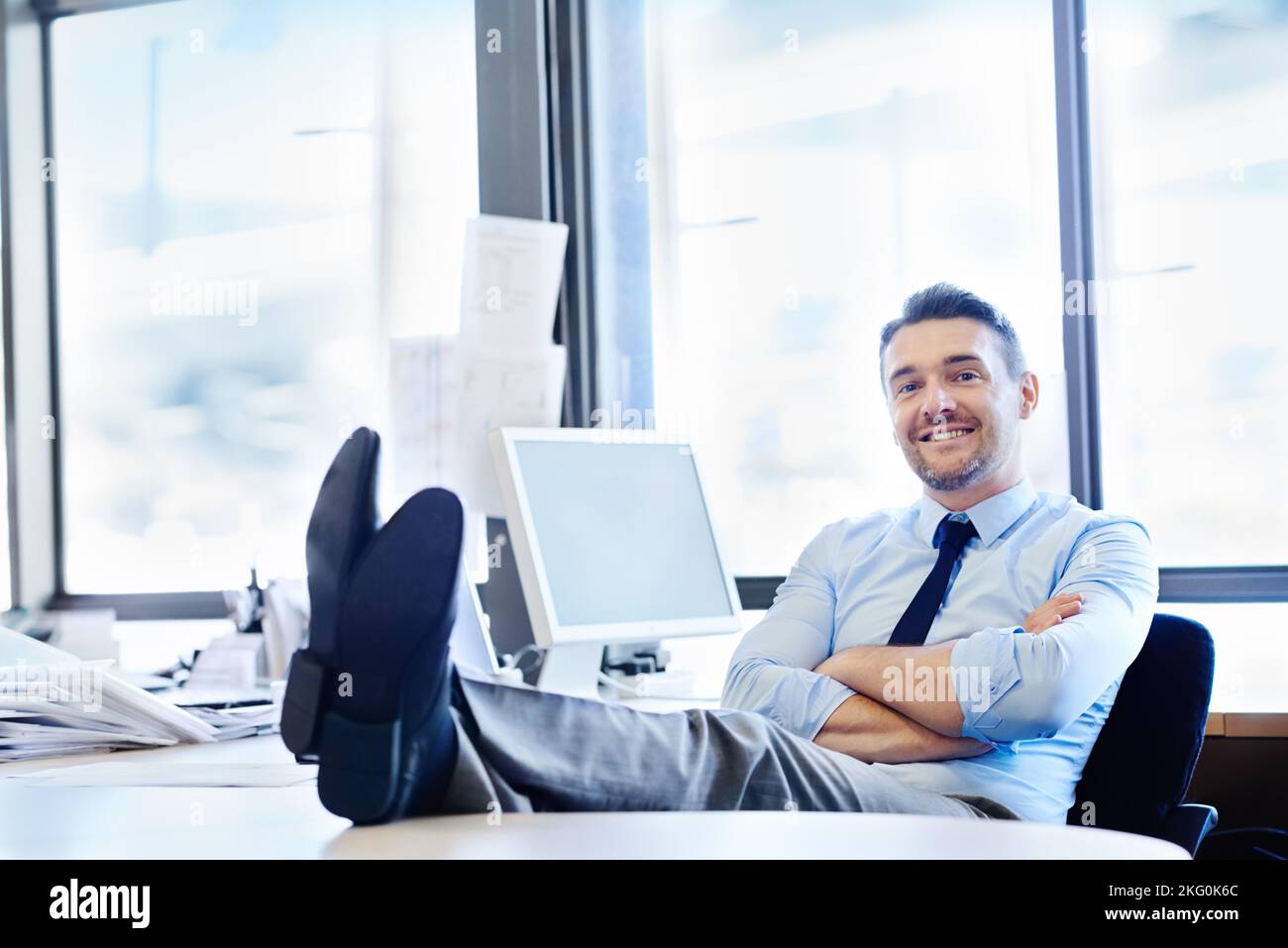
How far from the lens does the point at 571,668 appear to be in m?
1.96

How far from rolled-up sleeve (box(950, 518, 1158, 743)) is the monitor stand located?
2.10ft

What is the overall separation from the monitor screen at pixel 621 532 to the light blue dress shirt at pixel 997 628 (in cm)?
17

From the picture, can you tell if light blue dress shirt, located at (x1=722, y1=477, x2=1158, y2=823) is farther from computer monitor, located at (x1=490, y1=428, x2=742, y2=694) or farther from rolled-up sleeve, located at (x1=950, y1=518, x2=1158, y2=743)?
computer monitor, located at (x1=490, y1=428, x2=742, y2=694)

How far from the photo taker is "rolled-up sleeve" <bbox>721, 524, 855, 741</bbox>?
5.50 feet

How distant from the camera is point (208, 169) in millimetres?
3238

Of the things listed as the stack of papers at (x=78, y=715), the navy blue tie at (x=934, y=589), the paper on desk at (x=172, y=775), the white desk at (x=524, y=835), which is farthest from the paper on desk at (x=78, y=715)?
the navy blue tie at (x=934, y=589)

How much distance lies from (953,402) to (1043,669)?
1.77 feet

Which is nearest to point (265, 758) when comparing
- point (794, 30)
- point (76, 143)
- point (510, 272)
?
point (510, 272)

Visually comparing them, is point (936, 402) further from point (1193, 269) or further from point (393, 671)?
point (393, 671)

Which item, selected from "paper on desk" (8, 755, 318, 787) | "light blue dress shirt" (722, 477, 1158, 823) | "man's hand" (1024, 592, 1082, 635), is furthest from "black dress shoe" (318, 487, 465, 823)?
"man's hand" (1024, 592, 1082, 635)

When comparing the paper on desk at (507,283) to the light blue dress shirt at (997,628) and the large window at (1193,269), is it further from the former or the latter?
the large window at (1193,269)

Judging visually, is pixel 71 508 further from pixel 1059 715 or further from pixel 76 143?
pixel 1059 715

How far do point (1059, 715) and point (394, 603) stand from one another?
0.96 m

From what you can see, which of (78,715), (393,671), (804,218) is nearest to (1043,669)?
(393,671)
